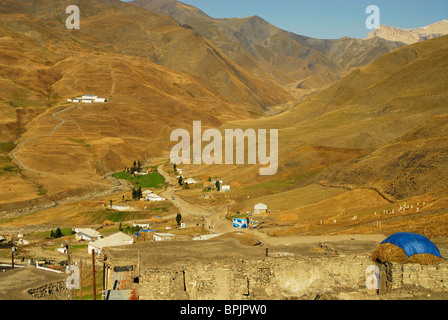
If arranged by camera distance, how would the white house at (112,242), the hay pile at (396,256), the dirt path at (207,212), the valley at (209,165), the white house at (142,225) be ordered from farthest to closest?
the white house at (142,225) < the dirt path at (207,212) < the valley at (209,165) < the white house at (112,242) < the hay pile at (396,256)

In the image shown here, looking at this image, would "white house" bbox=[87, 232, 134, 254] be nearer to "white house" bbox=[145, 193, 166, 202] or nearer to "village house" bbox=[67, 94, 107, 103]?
"white house" bbox=[145, 193, 166, 202]

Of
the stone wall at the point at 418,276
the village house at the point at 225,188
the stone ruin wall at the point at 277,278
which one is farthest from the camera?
the village house at the point at 225,188

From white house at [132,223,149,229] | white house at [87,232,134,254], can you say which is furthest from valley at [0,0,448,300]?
white house at [87,232,134,254]

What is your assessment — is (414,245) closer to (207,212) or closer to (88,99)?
(207,212)

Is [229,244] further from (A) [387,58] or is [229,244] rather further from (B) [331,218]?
(A) [387,58]

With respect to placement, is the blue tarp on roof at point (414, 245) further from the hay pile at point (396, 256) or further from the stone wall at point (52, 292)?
the stone wall at point (52, 292)

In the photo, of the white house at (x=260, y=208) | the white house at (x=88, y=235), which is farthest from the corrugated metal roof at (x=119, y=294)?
the white house at (x=260, y=208)
